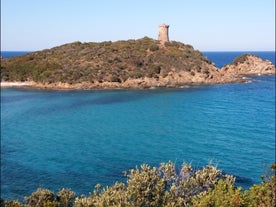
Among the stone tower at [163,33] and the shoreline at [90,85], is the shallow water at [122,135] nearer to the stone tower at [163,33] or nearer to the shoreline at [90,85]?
the shoreline at [90,85]

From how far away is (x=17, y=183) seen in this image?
37.4 metres

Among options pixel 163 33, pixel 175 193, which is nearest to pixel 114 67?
pixel 163 33

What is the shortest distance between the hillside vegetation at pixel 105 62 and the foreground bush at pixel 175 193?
84.0 meters

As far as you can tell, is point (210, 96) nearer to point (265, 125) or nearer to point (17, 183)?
point (265, 125)

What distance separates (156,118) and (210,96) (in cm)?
2468

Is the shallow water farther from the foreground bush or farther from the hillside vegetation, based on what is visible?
the hillside vegetation

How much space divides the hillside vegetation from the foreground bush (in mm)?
84005

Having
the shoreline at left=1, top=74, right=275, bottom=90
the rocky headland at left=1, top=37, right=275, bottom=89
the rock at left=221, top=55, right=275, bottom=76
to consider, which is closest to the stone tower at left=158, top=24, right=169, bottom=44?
the rocky headland at left=1, top=37, right=275, bottom=89

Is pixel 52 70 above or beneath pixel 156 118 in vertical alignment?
above

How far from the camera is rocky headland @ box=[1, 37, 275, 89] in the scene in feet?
350

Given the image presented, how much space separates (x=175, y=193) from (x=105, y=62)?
321ft

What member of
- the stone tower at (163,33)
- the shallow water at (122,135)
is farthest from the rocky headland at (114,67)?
the shallow water at (122,135)

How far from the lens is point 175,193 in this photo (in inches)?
850

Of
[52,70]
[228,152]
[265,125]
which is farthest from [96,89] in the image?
[228,152]
